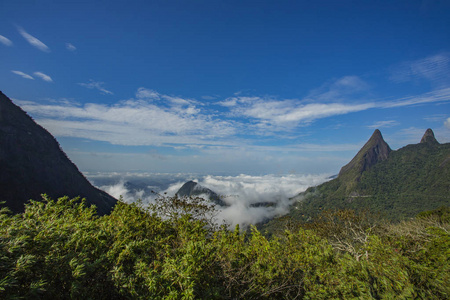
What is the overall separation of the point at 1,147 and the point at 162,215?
70.2 meters

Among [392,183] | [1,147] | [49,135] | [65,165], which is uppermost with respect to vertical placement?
[49,135]

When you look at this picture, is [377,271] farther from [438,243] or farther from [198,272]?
[438,243]

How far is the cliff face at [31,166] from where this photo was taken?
51.2m

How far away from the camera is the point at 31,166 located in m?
58.9

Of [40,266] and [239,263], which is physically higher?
[40,266]

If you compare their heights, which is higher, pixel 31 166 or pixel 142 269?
pixel 31 166

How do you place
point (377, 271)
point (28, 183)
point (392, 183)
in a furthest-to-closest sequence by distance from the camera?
1. point (392, 183)
2. point (28, 183)
3. point (377, 271)

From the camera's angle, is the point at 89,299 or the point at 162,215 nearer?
the point at 89,299

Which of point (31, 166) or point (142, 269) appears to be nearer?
point (142, 269)

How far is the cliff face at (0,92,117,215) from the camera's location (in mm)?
51219

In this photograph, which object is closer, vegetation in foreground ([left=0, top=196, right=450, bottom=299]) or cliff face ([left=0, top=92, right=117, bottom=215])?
vegetation in foreground ([left=0, top=196, right=450, bottom=299])

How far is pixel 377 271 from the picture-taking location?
24.5 ft

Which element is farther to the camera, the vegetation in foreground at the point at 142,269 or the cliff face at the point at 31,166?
the cliff face at the point at 31,166

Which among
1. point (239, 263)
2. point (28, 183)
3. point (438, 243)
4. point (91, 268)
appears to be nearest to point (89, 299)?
point (91, 268)
